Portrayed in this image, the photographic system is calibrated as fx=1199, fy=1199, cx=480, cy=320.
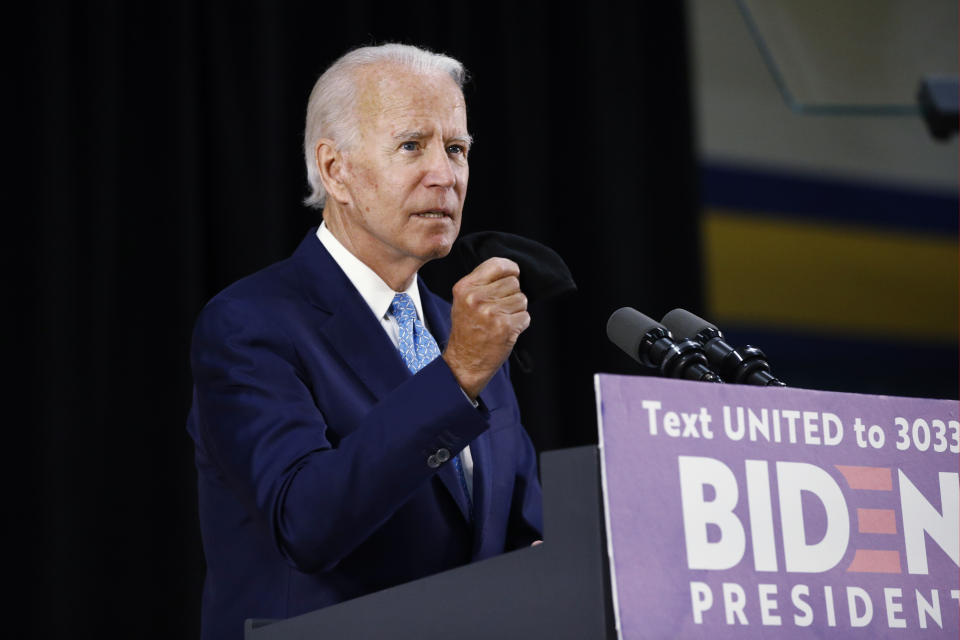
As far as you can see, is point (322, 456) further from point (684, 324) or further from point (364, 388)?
point (684, 324)

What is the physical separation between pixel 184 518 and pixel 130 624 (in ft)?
0.83

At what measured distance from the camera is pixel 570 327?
3457mm

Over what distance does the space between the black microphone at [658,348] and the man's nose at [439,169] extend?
33 cm

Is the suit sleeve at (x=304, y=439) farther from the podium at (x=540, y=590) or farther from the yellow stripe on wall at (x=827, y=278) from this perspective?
the yellow stripe on wall at (x=827, y=278)

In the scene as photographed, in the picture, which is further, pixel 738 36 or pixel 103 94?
pixel 738 36

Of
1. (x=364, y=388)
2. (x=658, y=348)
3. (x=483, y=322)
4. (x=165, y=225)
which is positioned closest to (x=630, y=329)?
(x=658, y=348)

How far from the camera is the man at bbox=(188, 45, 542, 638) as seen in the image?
116 centimetres

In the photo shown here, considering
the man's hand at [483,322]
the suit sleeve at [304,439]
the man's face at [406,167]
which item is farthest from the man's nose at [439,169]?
the man's hand at [483,322]

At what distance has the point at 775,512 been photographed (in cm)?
99

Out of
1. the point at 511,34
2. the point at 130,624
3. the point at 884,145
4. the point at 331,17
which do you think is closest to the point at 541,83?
the point at 511,34

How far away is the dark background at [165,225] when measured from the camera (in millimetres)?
2607

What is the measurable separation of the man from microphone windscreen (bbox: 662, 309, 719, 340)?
24 centimetres

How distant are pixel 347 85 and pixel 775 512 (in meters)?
0.89

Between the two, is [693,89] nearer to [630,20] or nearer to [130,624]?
[630,20]
